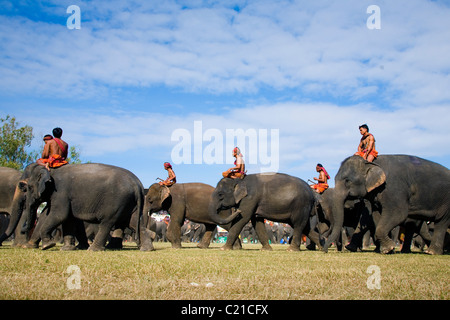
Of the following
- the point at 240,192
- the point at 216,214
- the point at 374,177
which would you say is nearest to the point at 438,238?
the point at 374,177

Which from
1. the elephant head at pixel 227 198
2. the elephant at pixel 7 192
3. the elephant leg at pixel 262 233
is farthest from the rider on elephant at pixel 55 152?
the elephant leg at pixel 262 233

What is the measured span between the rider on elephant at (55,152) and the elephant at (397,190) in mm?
7929

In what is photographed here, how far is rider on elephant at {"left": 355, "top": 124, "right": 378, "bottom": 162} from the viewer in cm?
1280

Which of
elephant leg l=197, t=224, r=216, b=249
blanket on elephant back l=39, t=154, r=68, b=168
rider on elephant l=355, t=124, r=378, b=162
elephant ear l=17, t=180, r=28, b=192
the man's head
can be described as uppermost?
the man's head

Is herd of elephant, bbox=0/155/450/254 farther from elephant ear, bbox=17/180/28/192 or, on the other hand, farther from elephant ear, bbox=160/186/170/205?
elephant ear, bbox=160/186/170/205

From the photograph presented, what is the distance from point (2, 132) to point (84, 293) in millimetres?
42950

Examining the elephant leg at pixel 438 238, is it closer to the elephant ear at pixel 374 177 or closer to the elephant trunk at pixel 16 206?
the elephant ear at pixel 374 177

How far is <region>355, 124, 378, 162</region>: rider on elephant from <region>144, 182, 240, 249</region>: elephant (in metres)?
6.71

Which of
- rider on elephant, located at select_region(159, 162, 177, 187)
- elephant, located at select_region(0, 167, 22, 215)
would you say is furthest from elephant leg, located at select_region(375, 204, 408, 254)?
elephant, located at select_region(0, 167, 22, 215)

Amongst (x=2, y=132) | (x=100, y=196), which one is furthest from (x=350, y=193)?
(x=2, y=132)

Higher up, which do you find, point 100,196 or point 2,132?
point 2,132

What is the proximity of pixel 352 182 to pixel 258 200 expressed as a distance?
346 centimetres

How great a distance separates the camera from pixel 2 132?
42.0m
